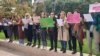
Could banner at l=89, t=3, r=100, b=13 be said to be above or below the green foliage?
above

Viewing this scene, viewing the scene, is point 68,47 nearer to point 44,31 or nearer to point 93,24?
point 44,31

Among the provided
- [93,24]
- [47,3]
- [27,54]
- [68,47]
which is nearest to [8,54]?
[27,54]

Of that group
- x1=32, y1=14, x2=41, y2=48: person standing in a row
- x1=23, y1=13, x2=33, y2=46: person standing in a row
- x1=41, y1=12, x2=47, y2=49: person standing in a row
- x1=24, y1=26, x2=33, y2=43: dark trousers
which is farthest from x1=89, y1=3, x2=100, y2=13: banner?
x1=24, y1=26, x2=33, y2=43: dark trousers

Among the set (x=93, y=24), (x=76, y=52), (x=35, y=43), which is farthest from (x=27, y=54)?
(x=93, y=24)

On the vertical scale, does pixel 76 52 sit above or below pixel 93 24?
below

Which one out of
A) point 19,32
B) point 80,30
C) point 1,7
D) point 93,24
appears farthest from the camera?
point 1,7

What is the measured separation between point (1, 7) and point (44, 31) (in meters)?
21.6

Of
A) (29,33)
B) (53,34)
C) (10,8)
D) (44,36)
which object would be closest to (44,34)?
(44,36)

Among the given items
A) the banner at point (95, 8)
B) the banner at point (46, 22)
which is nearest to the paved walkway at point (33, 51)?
the banner at point (46, 22)

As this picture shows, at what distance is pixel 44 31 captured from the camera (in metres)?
15.8

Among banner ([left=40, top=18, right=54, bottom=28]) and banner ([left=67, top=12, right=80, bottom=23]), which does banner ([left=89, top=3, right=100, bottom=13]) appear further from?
banner ([left=40, top=18, right=54, bottom=28])

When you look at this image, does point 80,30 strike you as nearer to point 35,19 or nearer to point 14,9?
point 35,19

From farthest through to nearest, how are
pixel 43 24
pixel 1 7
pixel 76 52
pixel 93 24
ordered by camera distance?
pixel 1 7, pixel 43 24, pixel 76 52, pixel 93 24

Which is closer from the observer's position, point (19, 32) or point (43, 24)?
point (43, 24)
